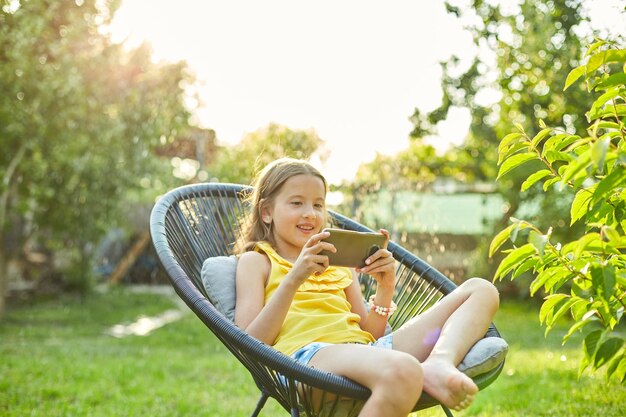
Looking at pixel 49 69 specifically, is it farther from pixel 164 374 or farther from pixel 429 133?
pixel 429 133

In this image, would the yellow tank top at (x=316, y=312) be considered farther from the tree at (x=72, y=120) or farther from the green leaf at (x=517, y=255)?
the tree at (x=72, y=120)

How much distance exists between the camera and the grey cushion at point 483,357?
1.74 m

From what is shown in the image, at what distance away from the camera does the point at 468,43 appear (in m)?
7.26

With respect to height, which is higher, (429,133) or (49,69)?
(49,69)

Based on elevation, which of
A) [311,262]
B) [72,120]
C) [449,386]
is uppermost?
[72,120]

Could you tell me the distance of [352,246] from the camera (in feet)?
6.29

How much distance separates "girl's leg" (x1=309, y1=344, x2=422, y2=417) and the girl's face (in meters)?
0.59

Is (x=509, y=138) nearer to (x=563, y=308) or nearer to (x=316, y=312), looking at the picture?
(x=563, y=308)

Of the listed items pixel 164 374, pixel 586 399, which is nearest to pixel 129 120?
pixel 164 374

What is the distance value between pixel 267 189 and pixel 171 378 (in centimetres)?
208

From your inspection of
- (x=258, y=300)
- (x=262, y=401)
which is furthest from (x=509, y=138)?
(x=262, y=401)

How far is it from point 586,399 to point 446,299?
62.5 inches

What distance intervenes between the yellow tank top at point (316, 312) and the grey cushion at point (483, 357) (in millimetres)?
353

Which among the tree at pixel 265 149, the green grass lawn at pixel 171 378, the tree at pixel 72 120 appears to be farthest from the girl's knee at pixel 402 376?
the tree at pixel 72 120
